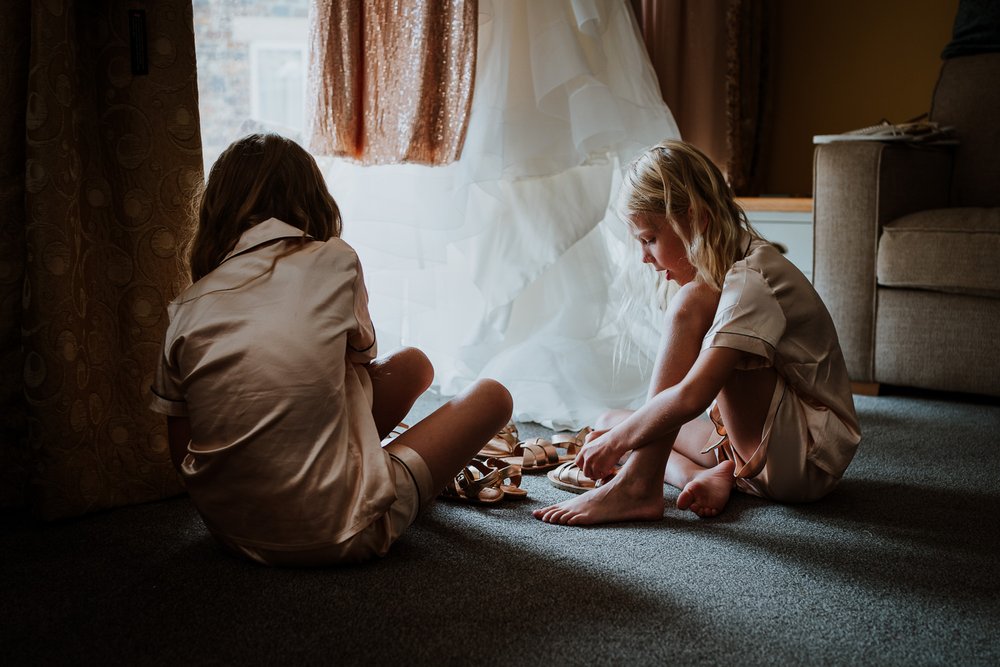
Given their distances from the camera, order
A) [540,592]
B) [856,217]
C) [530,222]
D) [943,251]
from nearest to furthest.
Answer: [540,592] → [530,222] → [943,251] → [856,217]

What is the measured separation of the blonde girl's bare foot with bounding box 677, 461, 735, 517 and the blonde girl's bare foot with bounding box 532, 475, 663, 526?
2.4 inches

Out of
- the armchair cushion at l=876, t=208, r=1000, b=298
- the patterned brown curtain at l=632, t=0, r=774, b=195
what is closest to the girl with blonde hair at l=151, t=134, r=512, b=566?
the armchair cushion at l=876, t=208, r=1000, b=298

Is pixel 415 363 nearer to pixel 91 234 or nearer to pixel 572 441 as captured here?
pixel 572 441

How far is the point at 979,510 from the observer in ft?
4.63

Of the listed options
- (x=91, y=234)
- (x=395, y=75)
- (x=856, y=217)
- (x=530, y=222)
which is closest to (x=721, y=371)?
(x=530, y=222)

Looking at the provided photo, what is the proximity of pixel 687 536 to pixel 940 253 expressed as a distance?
4.22ft

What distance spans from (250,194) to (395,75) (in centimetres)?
89

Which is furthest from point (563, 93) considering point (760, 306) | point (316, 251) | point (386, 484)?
point (386, 484)

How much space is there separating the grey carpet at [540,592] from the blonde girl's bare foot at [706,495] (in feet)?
0.09

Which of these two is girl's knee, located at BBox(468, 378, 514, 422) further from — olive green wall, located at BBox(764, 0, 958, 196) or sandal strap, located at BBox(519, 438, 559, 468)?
olive green wall, located at BBox(764, 0, 958, 196)

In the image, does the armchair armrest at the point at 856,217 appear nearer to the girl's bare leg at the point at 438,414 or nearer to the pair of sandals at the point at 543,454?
the pair of sandals at the point at 543,454

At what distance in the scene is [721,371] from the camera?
1.31 meters

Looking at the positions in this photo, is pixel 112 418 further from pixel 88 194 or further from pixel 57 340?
pixel 88 194

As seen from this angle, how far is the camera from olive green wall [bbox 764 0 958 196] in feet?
10.3
